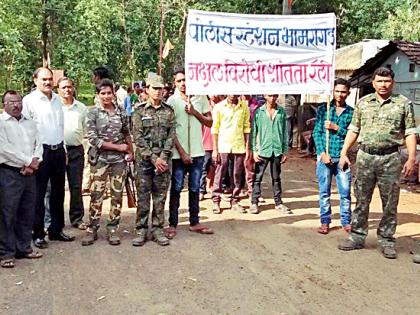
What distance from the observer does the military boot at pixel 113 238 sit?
5.62m

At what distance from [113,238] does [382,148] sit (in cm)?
305

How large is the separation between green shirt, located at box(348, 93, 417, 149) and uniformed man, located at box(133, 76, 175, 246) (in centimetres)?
211

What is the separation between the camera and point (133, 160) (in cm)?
570

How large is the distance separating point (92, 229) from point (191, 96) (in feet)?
6.31

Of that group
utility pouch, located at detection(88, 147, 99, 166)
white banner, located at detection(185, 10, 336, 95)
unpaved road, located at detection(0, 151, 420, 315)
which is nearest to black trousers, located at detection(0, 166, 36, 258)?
unpaved road, located at detection(0, 151, 420, 315)

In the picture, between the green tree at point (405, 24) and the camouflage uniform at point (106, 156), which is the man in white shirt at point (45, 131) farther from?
the green tree at point (405, 24)

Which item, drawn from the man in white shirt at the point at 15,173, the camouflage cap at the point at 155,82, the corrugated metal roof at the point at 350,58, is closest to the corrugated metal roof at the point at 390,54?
the corrugated metal roof at the point at 350,58

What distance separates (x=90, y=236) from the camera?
18.7ft

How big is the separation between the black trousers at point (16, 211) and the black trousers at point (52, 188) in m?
0.35

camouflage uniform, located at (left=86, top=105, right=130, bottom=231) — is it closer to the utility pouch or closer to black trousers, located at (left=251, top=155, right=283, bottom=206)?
the utility pouch

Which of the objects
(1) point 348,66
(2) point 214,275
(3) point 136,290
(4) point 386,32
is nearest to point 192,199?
(2) point 214,275

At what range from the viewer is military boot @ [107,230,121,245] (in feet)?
18.5

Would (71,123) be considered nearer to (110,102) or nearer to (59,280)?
(110,102)

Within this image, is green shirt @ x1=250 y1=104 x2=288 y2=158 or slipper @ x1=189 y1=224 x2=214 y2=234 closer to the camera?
slipper @ x1=189 y1=224 x2=214 y2=234
